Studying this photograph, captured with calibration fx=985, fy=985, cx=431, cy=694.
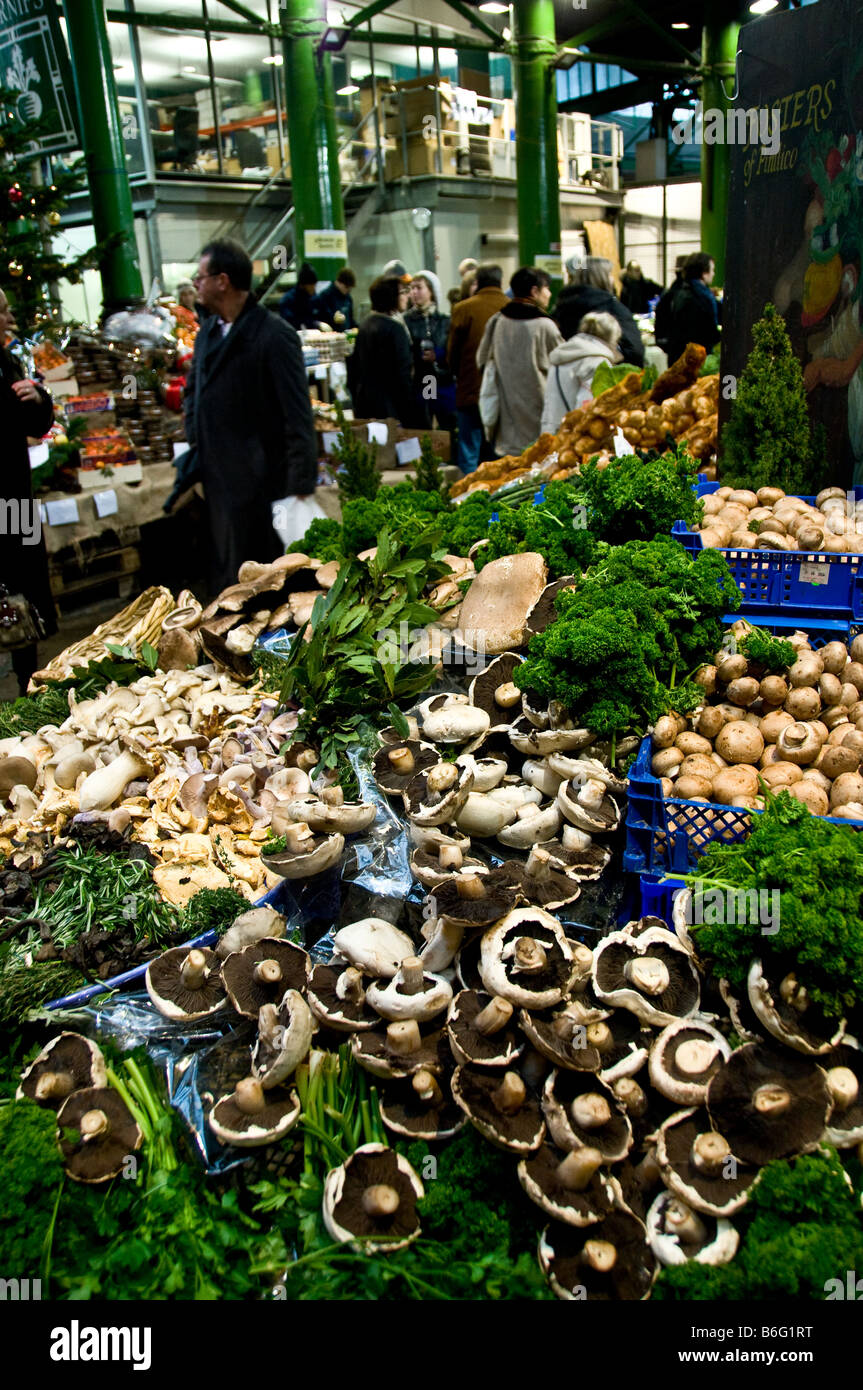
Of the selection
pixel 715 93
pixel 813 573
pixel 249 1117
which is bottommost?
pixel 249 1117

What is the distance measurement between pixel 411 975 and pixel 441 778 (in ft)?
1.59

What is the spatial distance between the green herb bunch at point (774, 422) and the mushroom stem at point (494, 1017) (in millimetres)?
2871

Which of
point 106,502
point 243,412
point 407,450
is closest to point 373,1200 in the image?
point 243,412

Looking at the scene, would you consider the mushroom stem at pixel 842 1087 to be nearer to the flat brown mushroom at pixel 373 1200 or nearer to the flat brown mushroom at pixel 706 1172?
the flat brown mushroom at pixel 706 1172

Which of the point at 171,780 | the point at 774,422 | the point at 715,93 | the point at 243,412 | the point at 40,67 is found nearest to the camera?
the point at 171,780

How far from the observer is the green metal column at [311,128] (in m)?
11.2

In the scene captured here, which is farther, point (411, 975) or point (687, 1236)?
point (411, 975)

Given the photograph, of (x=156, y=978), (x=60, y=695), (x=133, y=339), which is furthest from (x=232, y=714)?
(x=133, y=339)

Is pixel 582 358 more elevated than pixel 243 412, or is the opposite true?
pixel 582 358

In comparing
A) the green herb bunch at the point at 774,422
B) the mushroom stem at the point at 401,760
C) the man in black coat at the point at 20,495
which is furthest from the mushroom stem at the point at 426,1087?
the man in black coat at the point at 20,495

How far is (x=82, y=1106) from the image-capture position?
193cm

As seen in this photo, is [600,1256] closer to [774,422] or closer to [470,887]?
[470,887]

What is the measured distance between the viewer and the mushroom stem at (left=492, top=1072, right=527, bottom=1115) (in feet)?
5.72

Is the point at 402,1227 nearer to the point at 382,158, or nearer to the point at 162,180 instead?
the point at 162,180
